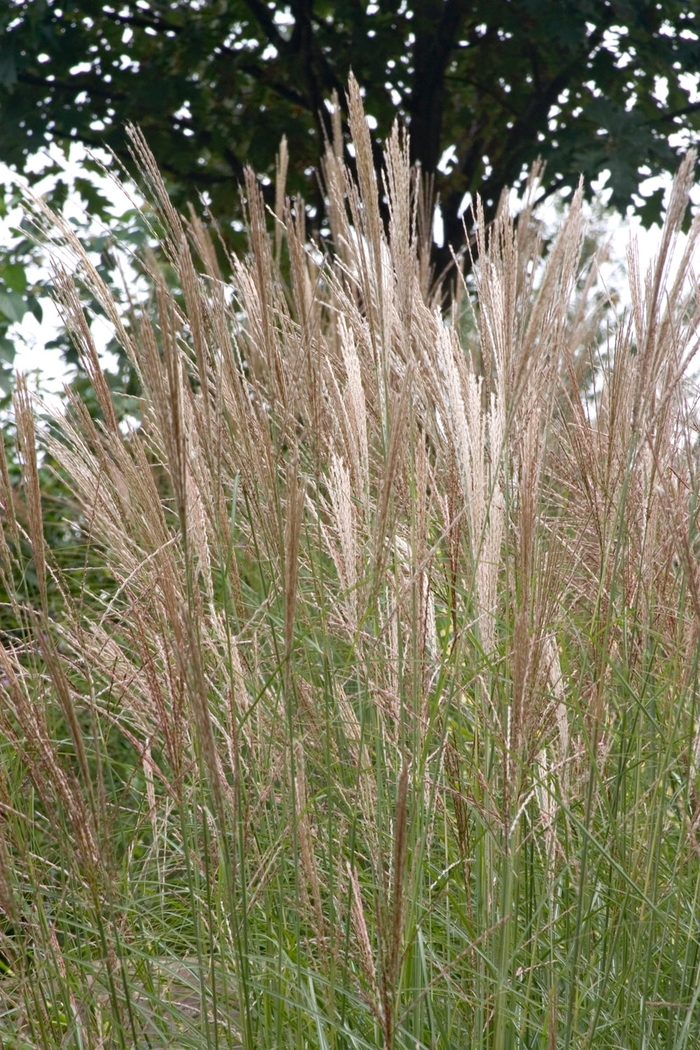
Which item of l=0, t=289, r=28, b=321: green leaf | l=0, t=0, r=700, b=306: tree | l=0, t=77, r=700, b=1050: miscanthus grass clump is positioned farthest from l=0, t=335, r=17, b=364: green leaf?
l=0, t=77, r=700, b=1050: miscanthus grass clump

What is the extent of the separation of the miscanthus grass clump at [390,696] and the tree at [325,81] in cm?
322

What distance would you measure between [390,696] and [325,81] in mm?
4558

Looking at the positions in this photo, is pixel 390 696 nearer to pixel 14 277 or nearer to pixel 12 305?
pixel 12 305

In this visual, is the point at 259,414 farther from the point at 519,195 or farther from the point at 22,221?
the point at 519,195

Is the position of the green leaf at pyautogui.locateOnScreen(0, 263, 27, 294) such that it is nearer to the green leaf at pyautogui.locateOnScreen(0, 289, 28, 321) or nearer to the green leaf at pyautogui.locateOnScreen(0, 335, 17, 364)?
the green leaf at pyautogui.locateOnScreen(0, 289, 28, 321)

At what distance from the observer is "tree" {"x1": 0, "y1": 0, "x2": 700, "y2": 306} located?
471 cm

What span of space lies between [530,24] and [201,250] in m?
3.94

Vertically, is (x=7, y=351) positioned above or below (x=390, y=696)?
above

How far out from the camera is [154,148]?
5238 millimetres

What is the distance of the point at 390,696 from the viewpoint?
1.31 meters

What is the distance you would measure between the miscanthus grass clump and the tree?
3218mm

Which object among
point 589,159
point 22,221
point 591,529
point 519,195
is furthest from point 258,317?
point 519,195

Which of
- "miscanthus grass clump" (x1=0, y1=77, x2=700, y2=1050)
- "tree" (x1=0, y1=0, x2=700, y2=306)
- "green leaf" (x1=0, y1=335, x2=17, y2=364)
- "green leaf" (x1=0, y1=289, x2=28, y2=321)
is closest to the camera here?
"miscanthus grass clump" (x1=0, y1=77, x2=700, y2=1050)

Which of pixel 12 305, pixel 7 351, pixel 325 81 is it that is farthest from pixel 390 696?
pixel 325 81
